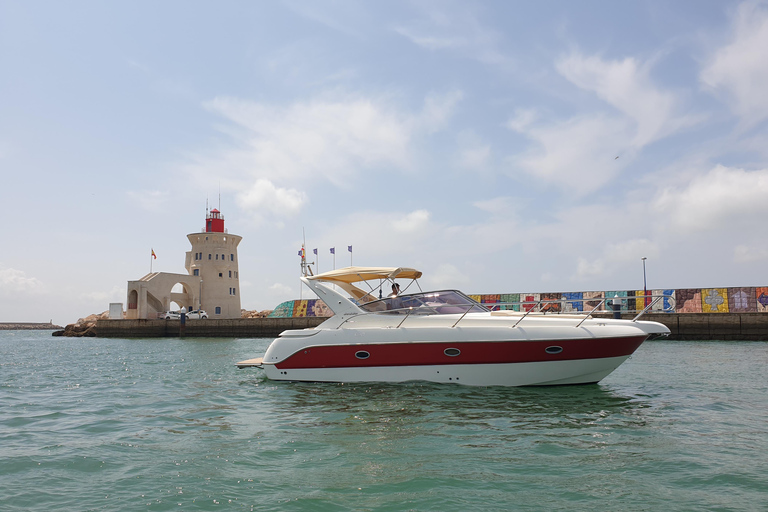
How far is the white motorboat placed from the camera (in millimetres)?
9883

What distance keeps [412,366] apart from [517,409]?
270cm

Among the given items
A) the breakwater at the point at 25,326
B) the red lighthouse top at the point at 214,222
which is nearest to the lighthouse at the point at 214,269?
the red lighthouse top at the point at 214,222

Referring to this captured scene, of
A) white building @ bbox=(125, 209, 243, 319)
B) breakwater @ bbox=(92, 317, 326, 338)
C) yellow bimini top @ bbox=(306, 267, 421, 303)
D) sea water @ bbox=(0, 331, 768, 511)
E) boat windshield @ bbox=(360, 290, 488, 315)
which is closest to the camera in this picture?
sea water @ bbox=(0, 331, 768, 511)

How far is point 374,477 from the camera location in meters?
5.16

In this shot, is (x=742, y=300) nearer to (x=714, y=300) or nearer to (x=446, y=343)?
(x=714, y=300)

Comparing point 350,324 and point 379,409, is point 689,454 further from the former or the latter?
point 350,324

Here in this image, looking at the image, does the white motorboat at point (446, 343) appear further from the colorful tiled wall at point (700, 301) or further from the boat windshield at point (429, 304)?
the colorful tiled wall at point (700, 301)

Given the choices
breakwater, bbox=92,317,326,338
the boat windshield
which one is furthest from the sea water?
breakwater, bbox=92,317,326,338

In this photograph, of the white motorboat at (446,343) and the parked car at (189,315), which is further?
the parked car at (189,315)

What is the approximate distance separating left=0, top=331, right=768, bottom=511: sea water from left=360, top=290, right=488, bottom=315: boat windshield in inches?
65.1

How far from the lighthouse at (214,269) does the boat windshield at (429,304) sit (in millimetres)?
48020

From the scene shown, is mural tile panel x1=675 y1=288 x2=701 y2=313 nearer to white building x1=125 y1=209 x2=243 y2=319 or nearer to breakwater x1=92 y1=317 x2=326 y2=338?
breakwater x1=92 y1=317 x2=326 y2=338

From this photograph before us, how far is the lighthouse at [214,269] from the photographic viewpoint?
56125 millimetres

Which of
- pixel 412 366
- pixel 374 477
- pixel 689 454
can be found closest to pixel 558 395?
pixel 412 366
